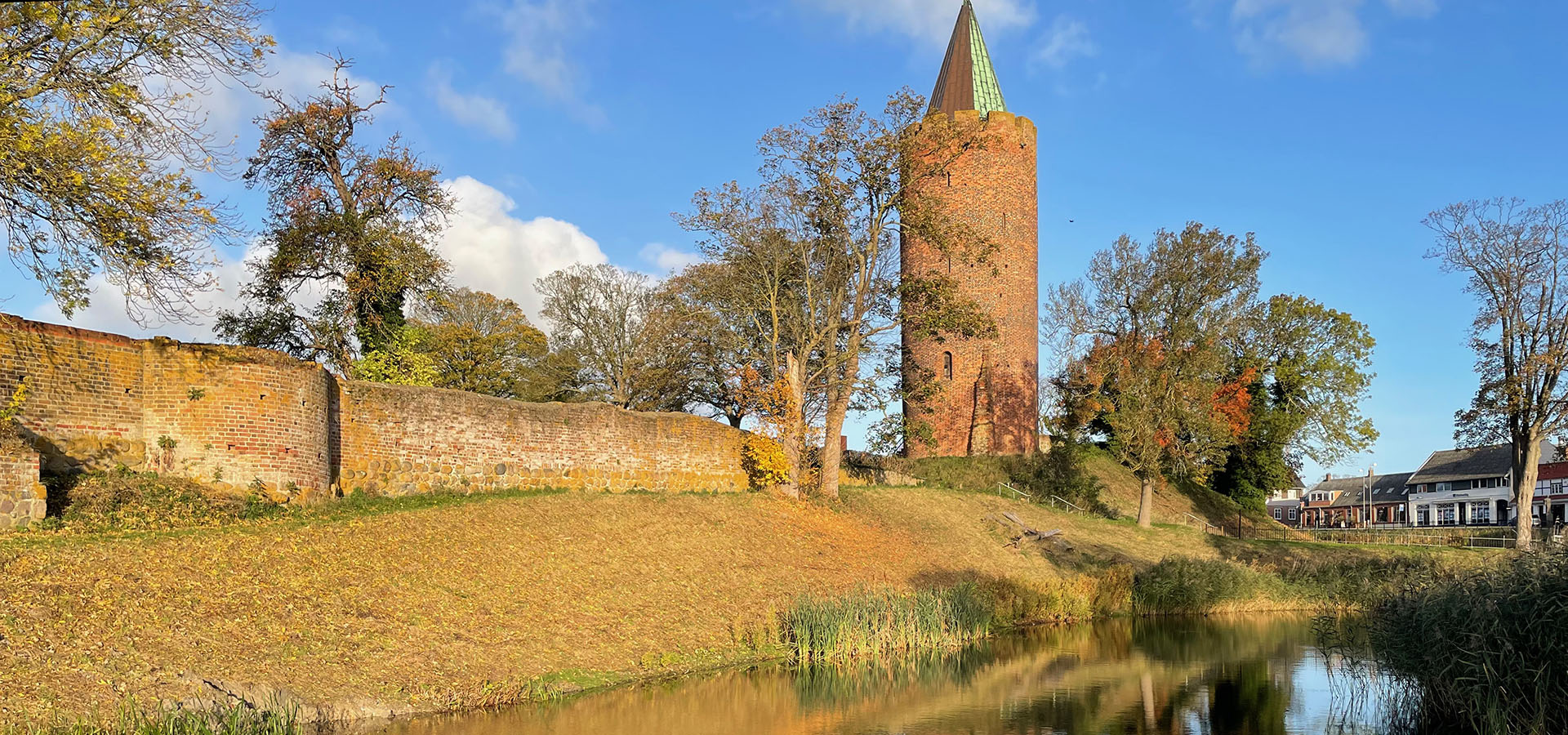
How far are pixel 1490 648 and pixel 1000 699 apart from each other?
17.7 feet

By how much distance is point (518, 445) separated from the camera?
21.3 m

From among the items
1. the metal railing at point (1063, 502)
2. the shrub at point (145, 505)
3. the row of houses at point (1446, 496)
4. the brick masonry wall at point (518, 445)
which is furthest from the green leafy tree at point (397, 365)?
the row of houses at point (1446, 496)

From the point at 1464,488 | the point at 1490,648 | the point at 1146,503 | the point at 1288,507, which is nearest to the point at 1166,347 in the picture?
the point at 1146,503

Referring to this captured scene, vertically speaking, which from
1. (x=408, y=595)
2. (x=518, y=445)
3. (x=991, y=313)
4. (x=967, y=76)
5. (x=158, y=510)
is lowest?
(x=408, y=595)

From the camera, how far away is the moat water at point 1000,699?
470 inches

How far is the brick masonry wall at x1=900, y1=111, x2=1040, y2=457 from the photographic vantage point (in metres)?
35.5

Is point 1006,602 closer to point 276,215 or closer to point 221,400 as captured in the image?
point 221,400

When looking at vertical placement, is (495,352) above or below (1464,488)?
above

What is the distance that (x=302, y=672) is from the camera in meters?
11.1

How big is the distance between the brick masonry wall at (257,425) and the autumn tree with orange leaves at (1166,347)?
1654cm

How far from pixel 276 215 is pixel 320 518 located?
11.5 m

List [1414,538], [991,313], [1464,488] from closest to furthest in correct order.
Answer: [991,313]
[1414,538]
[1464,488]

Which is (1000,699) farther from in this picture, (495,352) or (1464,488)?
(1464,488)

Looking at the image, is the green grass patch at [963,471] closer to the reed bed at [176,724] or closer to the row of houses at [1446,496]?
the row of houses at [1446,496]
